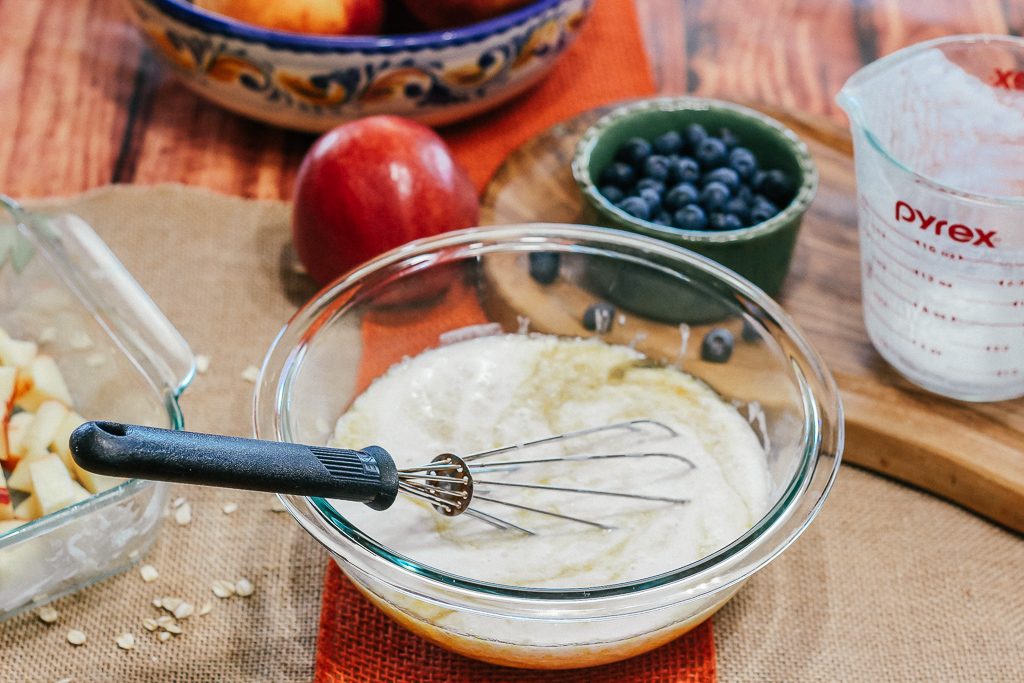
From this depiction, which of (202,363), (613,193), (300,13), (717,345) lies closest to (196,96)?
(300,13)

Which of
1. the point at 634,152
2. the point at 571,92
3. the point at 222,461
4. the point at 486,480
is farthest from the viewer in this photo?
the point at 571,92

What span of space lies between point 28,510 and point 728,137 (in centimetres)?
72

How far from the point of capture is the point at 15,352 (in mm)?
867

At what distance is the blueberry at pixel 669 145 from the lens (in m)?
1.08

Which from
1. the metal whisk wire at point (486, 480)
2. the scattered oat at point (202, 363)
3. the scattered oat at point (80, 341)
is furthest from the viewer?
the scattered oat at point (202, 363)

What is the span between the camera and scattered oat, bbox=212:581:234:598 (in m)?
0.82

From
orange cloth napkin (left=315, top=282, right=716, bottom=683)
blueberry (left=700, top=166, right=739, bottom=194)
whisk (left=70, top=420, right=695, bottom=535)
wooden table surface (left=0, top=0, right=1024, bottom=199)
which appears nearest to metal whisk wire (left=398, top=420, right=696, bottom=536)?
whisk (left=70, top=420, right=695, bottom=535)

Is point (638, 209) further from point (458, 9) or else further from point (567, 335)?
point (458, 9)

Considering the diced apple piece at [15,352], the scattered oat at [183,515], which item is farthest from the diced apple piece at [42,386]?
the scattered oat at [183,515]

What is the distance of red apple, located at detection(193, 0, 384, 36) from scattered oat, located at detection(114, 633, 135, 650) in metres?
0.63

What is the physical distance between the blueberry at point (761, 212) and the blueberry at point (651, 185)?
87 mm

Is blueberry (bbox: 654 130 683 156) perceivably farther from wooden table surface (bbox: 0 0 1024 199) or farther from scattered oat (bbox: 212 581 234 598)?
scattered oat (bbox: 212 581 234 598)

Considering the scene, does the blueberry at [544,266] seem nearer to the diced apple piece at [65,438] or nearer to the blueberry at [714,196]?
the blueberry at [714,196]

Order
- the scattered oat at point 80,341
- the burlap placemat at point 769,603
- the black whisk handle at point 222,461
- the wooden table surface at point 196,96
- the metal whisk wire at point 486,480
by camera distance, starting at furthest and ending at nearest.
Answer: the wooden table surface at point 196,96 → the scattered oat at point 80,341 → the burlap placemat at point 769,603 → the metal whisk wire at point 486,480 → the black whisk handle at point 222,461
